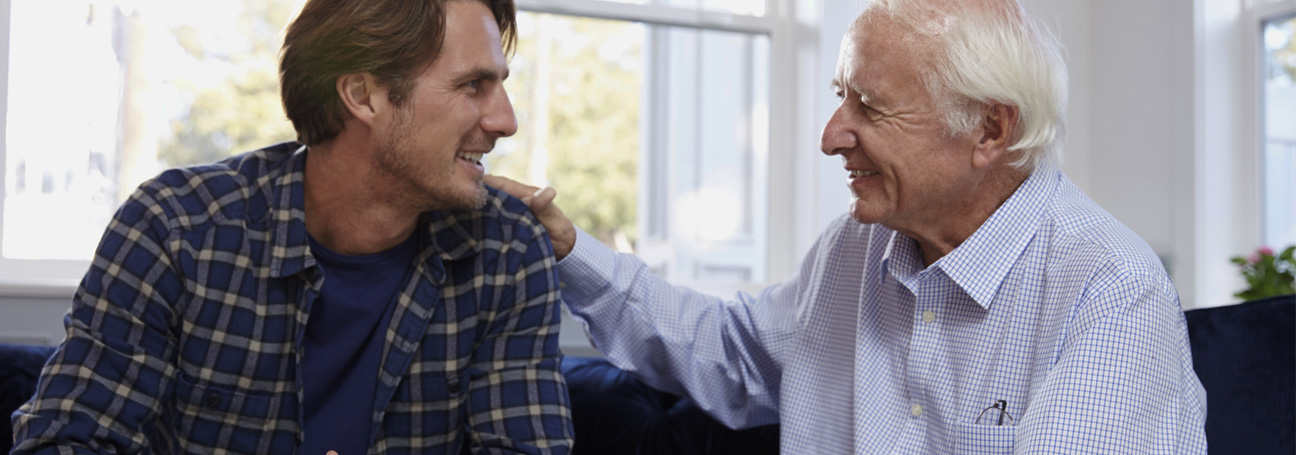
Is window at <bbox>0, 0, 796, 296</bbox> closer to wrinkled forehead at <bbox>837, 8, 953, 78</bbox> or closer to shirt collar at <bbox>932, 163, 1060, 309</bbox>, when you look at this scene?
wrinkled forehead at <bbox>837, 8, 953, 78</bbox>

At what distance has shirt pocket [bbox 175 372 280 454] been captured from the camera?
1.35 m

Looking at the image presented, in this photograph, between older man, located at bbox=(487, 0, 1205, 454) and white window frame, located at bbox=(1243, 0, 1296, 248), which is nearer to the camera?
older man, located at bbox=(487, 0, 1205, 454)

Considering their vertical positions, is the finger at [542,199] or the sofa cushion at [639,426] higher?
the finger at [542,199]

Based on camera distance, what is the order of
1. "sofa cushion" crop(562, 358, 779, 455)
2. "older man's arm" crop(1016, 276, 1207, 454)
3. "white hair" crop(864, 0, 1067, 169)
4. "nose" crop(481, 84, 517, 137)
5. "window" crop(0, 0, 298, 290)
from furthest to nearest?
"window" crop(0, 0, 298, 290) → "sofa cushion" crop(562, 358, 779, 455) → "nose" crop(481, 84, 517, 137) → "white hair" crop(864, 0, 1067, 169) → "older man's arm" crop(1016, 276, 1207, 454)

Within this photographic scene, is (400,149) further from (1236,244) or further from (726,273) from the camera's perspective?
(1236,244)

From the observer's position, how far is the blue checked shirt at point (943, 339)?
1.17 m

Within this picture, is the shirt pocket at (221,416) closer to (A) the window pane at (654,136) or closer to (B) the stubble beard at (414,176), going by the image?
(B) the stubble beard at (414,176)

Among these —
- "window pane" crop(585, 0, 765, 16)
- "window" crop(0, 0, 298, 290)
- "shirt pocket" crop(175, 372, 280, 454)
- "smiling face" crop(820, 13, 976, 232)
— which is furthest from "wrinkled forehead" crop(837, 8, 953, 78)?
"window pane" crop(585, 0, 765, 16)

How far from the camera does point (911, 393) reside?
4.66ft

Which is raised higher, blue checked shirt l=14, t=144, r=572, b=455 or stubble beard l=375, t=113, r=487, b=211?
stubble beard l=375, t=113, r=487, b=211

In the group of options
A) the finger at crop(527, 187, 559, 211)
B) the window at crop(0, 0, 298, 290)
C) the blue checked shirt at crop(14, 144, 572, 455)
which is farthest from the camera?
the window at crop(0, 0, 298, 290)

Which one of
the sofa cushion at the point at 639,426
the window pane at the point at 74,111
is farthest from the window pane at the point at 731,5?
the sofa cushion at the point at 639,426

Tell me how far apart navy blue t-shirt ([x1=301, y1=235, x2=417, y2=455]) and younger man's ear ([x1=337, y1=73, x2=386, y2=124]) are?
0.20 m

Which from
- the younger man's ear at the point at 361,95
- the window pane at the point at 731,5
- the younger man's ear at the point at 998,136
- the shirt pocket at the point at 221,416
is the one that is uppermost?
the window pane at the point at 731,5
